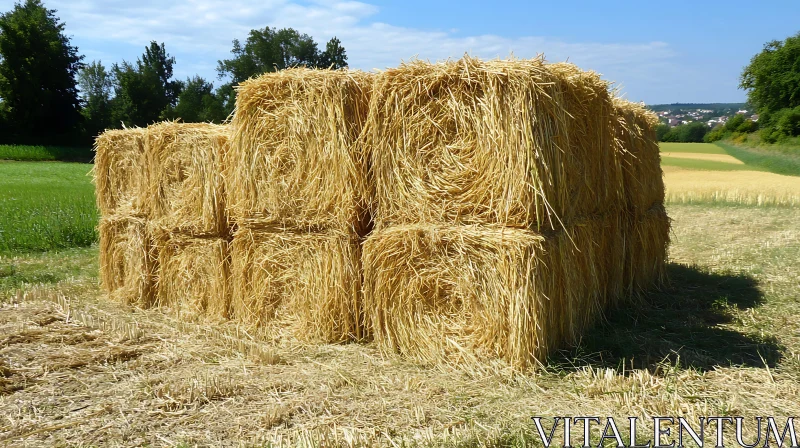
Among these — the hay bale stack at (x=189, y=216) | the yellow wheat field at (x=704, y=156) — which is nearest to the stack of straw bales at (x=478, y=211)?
the hay bale stack at (x=189, y=216)

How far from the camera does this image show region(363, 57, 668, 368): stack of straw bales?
14.0 feet

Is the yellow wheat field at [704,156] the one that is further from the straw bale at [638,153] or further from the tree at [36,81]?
the tree at [36,81]

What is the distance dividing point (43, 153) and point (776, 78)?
5495cm

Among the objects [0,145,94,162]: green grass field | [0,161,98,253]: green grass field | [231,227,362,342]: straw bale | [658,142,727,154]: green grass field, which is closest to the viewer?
[231,227,362,342]: straw bale

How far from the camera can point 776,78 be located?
4675 centimetres

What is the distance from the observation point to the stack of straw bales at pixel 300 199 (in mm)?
5090

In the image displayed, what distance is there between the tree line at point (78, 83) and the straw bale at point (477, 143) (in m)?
36.0

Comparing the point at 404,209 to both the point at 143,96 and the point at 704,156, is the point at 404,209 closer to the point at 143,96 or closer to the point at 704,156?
the point at 704,156

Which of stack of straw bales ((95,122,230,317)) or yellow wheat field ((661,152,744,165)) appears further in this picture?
yellow wheat field ((661,152,744,165))

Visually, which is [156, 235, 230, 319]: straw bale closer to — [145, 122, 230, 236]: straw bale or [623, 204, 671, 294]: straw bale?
[145, 122, 230, 236]: straw bale

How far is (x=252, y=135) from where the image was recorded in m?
5.47

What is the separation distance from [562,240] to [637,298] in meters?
2.66

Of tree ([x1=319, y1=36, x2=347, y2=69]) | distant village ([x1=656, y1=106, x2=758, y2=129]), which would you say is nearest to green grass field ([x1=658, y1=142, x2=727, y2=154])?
distant village ([x1=656, y1=106, x2=758, y2=129])

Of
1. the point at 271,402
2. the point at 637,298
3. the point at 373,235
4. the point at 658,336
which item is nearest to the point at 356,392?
the point at 271,402
